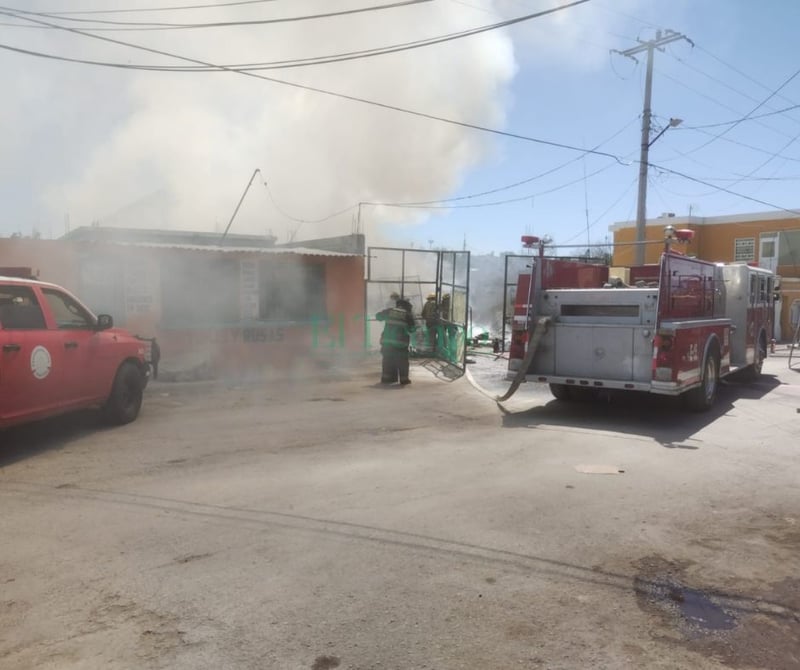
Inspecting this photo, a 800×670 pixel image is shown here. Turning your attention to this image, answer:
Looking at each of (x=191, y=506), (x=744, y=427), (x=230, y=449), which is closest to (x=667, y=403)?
(x=744, y=427)

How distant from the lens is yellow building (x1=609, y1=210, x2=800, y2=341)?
2571cm

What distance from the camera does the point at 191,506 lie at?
14.8ft

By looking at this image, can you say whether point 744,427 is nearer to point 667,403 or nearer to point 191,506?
point 667,403

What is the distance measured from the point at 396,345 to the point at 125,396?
4.65 metres

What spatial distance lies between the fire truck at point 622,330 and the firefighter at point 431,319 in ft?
15.2

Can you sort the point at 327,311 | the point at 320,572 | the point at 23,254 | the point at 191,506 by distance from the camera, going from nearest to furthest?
the point at 320,572 < the point at 191,506 < the point at 23,254 < the point at 327,311

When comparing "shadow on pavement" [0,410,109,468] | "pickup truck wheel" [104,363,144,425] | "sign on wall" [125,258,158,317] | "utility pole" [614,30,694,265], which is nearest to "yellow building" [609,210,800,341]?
"utility pole" [614,30,694,265]

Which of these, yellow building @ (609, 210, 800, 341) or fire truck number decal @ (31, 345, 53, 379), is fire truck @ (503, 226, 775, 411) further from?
yellow building @ (609, 210, 800, 341)

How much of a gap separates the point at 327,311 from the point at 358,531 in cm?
987

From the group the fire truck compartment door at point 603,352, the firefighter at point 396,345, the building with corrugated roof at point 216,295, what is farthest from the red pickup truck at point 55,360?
the fire truck compartment door at point 603,352

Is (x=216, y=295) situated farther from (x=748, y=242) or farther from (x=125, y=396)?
(x=748, y=242)

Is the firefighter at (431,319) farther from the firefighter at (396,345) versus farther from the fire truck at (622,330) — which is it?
the fire truck at (622,330)

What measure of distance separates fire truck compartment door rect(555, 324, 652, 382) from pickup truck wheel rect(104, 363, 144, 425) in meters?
5.30

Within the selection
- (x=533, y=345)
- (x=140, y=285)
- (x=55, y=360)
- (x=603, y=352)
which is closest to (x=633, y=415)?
(x=603, y=352)
